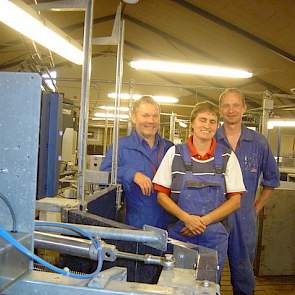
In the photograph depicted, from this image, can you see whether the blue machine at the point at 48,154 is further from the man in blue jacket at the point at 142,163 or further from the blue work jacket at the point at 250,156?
the blue work jacket at the point at 250,156

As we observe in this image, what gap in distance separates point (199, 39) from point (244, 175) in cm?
419

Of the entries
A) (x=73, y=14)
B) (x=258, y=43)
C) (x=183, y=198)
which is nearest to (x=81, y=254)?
(x=183, y=198)

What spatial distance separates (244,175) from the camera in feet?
7.61

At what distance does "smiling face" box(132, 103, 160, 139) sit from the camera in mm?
2254

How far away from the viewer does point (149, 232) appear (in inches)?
35.6

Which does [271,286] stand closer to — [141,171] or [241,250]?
[241,250]

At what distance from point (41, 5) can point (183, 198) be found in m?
1.26

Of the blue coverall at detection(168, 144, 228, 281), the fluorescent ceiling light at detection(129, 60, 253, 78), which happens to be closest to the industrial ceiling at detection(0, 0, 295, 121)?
the fluorescent ceiling light at detection(129, 60, 253, 78)

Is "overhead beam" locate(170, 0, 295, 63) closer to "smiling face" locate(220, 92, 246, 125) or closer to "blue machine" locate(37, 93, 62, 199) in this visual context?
"smiling face" locate(220, 92, 246, 125)

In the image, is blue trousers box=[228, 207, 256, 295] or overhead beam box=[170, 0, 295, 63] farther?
overhead beam box=[170, 0, 295, 63]

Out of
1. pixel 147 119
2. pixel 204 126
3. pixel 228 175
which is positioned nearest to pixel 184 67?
pixel 147 119

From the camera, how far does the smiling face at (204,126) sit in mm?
1934

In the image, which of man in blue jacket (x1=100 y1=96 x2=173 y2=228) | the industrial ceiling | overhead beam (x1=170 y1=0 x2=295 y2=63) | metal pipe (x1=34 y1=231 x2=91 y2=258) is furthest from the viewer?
overhead beam (x1=170 y1=0 x2=295 y2=63)

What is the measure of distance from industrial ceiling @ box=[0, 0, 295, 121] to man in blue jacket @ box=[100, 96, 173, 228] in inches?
55.4
